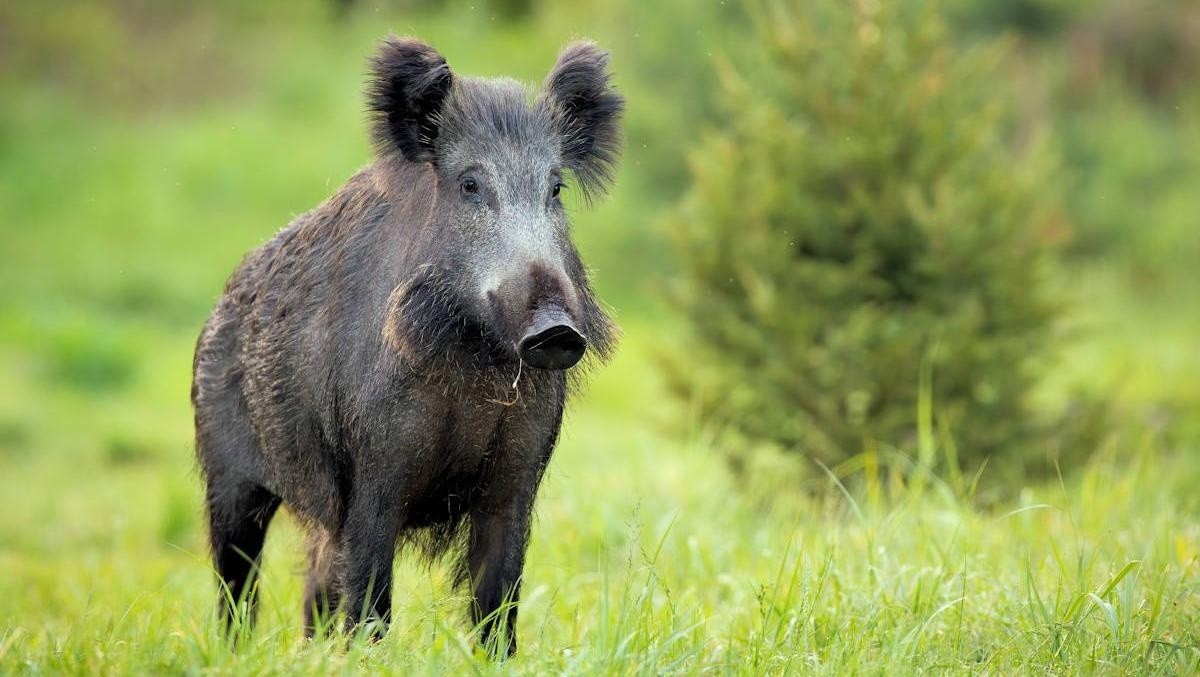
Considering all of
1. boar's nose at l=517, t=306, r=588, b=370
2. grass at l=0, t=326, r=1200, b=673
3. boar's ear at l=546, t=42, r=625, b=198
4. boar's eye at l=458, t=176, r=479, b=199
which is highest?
boar's ear at l=546, t=42, r=625, b=198

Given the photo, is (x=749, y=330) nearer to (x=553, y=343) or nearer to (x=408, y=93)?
(x=408, y=93)

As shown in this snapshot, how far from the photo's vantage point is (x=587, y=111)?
15.8ft

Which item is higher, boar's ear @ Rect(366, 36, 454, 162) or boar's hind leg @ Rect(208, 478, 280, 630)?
boar's ear @ Rect(366, 36, 454, 162)

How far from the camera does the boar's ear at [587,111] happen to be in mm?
4727

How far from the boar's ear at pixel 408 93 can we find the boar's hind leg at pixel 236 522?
1.63 m

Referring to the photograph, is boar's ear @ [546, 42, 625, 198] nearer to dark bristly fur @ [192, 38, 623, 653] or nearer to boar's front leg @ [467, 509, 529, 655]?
dark bristly fur @ [192, 38, 623, 653]

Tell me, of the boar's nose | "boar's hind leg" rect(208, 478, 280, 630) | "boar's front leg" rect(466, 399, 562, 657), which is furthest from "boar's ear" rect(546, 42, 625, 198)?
"boar's hind leg" rect(208, 478, 280, 630)

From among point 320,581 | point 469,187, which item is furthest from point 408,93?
point 320,581

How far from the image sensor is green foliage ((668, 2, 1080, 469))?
320 inches

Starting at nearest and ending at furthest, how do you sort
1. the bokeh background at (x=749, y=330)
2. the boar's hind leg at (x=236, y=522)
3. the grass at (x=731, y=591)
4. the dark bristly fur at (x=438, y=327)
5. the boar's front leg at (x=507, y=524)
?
the grass at (x=731, y=591)
the dark bristly fur at (x=438, y=327)
the boar's front leg at (x=507, y=524)
the bokeh background at (x=749, y=330)
the boar's hind leg at (x=236, y=522)

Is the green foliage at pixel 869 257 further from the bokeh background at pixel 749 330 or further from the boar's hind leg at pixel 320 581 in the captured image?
the boar's hind leg at pixel 320 581

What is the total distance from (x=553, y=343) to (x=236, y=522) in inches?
86.6

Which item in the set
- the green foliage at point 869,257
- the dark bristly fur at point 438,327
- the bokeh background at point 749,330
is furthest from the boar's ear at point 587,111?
the green foliage at point 869,257

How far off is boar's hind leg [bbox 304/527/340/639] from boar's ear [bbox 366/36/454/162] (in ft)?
4.47
